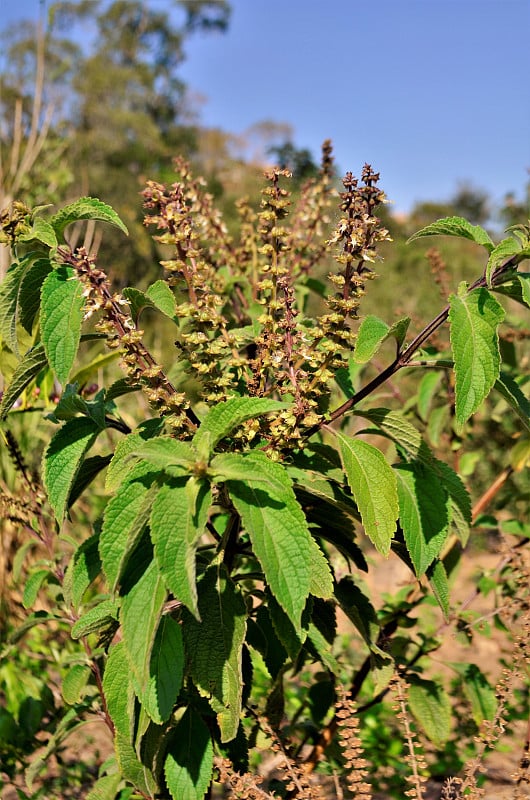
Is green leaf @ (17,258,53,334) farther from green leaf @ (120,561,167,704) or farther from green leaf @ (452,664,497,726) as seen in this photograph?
green leaf @ (452,664,497,726)

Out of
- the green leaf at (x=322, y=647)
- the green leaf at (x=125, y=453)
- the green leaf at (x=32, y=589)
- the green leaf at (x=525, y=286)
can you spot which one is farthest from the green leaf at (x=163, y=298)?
the green leaf at (x=32, y=589)

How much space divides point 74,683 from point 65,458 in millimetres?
772

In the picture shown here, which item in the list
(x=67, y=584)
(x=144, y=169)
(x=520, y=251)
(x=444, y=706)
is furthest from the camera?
(x=144, y=169)

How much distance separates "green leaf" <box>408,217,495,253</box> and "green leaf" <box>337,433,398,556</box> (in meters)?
0.38

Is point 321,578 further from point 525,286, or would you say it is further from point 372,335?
point 525,286

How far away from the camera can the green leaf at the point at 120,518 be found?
1021mm

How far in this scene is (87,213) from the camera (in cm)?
115

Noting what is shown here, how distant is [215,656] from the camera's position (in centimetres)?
117

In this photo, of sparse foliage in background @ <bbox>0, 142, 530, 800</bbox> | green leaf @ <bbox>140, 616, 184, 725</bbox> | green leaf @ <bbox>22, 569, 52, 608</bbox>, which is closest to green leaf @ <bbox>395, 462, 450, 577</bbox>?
sparse foliage in background @ <bbox>0, 142, 530, 800</bbox>

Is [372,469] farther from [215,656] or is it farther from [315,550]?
[215,656]

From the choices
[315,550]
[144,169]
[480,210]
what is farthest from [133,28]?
[315,550]

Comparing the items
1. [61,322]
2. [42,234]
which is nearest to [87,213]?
[42,234]

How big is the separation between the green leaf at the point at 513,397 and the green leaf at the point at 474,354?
0.10 meters

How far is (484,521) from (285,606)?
139 centimetres
